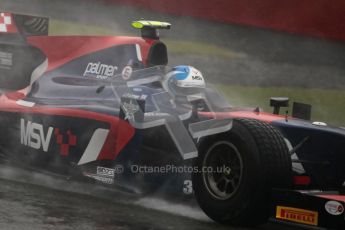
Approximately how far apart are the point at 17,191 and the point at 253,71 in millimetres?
7172

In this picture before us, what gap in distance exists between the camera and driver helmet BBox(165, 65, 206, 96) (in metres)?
7.34

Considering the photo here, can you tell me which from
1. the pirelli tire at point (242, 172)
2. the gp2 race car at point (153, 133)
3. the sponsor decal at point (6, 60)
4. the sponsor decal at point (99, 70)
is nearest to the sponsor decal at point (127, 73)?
the gp2 race car at point (153, 133)

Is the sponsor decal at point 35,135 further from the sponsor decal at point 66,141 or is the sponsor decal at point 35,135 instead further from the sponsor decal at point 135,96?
the sponsor decal at point 135,96

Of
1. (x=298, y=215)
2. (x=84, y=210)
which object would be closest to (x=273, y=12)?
(x=84, y=210)

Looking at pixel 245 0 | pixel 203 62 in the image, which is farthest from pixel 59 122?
pixel 245 0

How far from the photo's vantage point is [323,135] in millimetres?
6473

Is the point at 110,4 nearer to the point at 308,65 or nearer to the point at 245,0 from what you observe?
the point at 245,0

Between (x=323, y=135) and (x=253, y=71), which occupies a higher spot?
(x=323, y=135)

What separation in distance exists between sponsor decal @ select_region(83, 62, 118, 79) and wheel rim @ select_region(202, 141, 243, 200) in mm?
2013

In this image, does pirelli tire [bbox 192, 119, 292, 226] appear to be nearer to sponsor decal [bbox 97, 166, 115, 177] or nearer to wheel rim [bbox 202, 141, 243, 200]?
wheel rim [bbox 202, 141, 243, 200]

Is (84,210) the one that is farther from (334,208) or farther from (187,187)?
(334,208)

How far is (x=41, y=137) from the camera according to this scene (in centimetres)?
755

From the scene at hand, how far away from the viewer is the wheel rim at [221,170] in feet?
19.7

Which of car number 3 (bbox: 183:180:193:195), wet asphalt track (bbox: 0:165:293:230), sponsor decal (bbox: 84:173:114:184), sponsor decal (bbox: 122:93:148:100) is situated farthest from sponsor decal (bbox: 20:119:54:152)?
car number 3 (bbox: 183:180:193:195)
